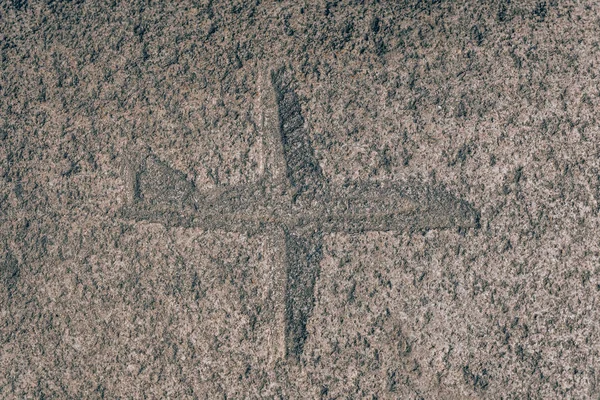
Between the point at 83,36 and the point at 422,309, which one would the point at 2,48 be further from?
the point at 422,309

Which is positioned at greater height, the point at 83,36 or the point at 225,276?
the point at 83,36

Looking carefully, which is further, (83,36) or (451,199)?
(83,36)

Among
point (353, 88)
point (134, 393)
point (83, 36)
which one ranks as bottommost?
point (134, 393)

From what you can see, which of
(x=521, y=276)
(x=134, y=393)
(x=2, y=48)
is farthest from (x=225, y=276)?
(x=2, y=48)

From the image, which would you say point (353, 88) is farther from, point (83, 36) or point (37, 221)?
point (37, 221)
